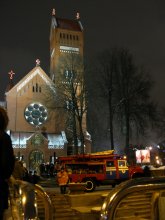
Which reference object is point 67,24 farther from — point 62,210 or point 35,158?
point 62,210

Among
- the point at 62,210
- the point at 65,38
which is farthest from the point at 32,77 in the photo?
the point at 62,210

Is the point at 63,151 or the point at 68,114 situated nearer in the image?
the point at 68,114

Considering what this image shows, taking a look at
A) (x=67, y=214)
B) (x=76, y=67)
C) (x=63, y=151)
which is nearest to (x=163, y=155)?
(x=63, y=151)

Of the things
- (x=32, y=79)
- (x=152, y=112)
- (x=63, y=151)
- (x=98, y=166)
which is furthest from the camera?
(x=32, y=79)

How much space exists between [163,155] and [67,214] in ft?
151

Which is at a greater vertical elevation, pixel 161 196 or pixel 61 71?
pixel 61 71

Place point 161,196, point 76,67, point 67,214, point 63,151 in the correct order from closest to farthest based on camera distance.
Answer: point 161,196 → point 67,214 → point 76,67 → point 63,151

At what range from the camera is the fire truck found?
22.3 meters

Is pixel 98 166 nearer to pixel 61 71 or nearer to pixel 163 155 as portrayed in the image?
pixel 61 71

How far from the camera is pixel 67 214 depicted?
11719 millimetres

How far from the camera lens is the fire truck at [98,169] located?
22.3 metres

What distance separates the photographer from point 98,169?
22812mm

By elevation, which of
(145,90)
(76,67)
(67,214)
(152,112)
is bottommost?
(67,214)

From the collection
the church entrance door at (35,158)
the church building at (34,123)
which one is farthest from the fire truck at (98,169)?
the church entrance door at (35,158)
